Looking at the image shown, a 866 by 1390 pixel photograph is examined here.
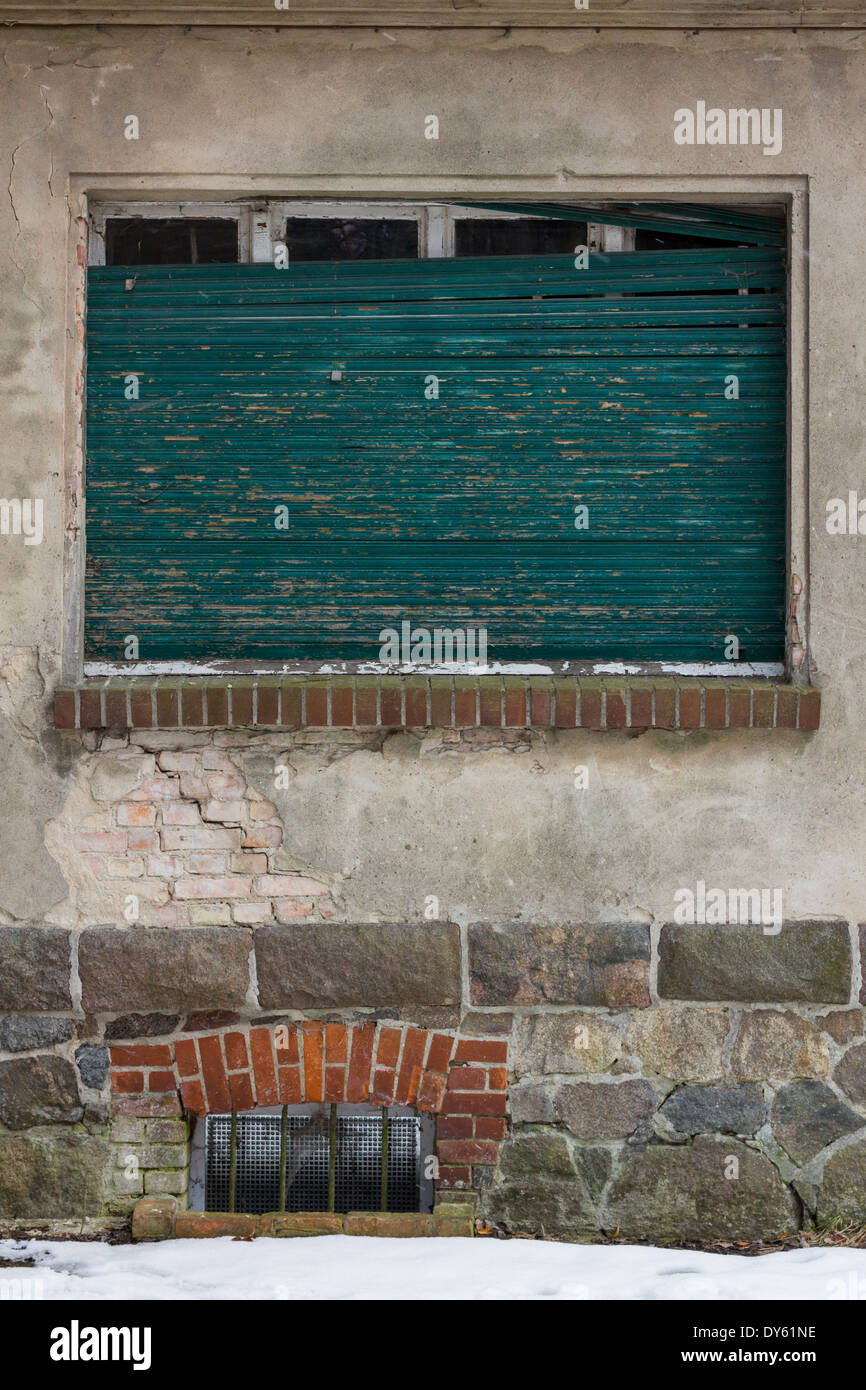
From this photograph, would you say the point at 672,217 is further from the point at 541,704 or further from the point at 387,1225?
the point at 387,1225

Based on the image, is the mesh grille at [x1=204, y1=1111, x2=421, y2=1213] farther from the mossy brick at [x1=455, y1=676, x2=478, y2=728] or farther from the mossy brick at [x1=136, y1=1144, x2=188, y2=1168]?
the mossy brick at [x1=455, y1=676, x2=478, y2=728]

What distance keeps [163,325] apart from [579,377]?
1365 mm

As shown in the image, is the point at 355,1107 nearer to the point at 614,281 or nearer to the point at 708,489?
the point at 708,489

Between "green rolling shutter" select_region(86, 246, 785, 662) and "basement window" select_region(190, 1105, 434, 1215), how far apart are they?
1501 mm

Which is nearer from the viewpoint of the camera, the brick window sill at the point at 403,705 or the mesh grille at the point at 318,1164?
the brick window sill at the point at 403,705

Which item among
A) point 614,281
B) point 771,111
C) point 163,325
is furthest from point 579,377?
point 163,325

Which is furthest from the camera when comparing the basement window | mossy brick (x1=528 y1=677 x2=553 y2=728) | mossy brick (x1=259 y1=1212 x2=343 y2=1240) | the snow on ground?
the basement window

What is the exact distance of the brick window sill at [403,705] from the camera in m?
4.05

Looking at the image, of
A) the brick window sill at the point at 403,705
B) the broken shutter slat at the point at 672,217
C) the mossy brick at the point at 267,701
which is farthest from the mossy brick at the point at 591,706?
the broken shutter slat at the point at 672,217

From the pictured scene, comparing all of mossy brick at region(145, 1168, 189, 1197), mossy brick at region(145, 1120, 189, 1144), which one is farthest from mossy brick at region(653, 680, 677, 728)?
mossy brick at region(145, 1168, 189, 1197)

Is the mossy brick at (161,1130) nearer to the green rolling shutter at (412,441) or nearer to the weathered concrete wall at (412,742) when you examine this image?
the weathered concrete wall at (412,742)

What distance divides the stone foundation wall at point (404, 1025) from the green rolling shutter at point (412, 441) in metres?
0.46

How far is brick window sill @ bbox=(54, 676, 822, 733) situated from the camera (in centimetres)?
405

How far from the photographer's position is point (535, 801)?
4156mm
